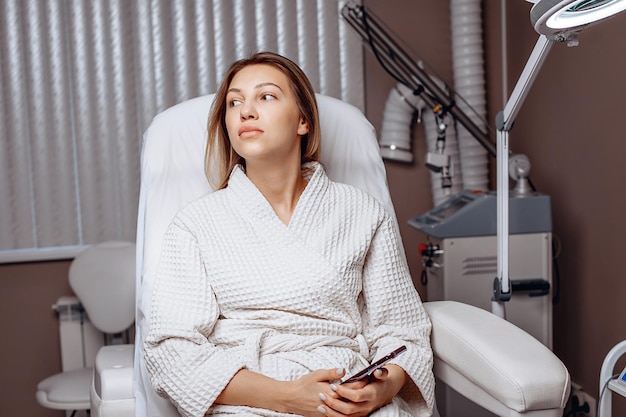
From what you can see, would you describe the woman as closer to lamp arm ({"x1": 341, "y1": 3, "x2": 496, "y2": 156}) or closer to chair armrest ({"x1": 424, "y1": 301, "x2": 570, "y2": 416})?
chair armrest ({"x1": 424, "y1": 301, "x2": 570, "y2": 416})

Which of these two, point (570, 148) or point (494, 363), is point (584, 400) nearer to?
point (570, 148)

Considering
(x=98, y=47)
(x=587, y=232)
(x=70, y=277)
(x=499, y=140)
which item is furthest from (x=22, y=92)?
(x=587, y=232)

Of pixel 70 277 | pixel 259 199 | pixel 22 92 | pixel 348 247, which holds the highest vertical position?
pixel 22 92

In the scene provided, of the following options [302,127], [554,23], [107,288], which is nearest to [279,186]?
[302,127]

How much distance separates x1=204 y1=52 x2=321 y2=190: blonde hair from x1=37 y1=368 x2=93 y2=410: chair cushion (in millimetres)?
907

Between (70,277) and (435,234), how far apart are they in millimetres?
1169

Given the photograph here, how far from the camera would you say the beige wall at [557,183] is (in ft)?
7.39

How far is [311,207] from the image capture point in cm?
162

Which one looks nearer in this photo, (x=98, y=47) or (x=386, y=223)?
(x=386, y=223)

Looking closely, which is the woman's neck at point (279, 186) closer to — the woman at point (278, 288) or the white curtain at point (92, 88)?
the woman at point (278, 288)

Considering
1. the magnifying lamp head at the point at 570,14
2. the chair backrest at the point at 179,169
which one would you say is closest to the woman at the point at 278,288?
the chair backrest at the point at 179,169

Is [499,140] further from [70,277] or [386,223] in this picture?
[70,277]

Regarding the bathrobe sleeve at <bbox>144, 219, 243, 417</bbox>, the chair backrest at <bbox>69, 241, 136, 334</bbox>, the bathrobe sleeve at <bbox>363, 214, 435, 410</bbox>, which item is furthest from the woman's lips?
the chair backrest at <bbox>69, 241, 136, 334</bbox>

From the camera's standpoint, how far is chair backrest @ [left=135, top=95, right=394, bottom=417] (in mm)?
1655
